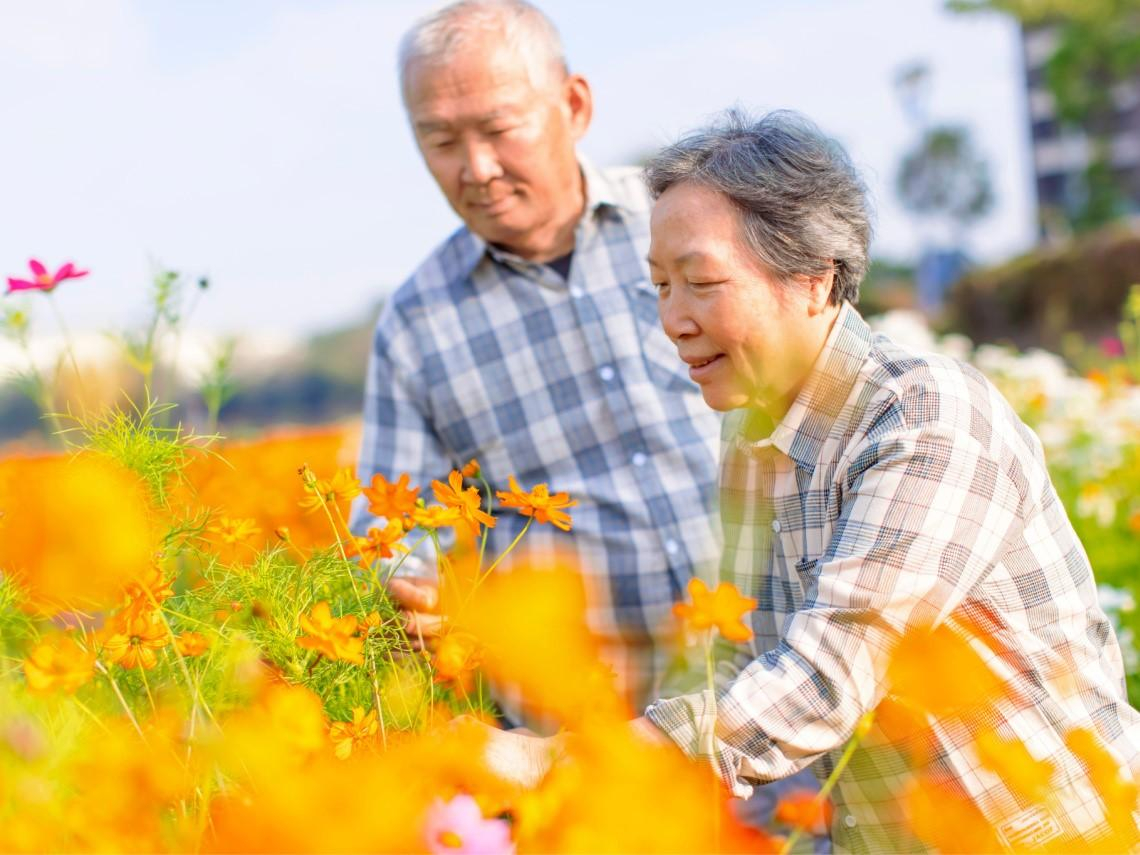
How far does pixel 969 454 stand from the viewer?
1.43 metres

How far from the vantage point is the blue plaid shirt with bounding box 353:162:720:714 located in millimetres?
2520

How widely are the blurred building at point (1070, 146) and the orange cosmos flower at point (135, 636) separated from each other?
97.5 feet

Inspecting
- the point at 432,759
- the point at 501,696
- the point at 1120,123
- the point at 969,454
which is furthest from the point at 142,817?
the point at 1120,123

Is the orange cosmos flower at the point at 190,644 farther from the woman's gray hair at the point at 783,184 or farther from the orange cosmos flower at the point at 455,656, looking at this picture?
the woman's gray hair at the point at 783,184

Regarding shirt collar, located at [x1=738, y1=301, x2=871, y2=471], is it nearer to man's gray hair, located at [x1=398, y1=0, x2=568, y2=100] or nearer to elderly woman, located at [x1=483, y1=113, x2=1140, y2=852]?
elderly woman, located at [x1=483, y1=113, x2=1140, y2=852]

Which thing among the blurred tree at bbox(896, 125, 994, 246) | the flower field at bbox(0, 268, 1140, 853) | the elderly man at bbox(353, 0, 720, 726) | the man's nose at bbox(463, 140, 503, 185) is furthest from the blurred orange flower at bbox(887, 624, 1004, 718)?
the blurred tree at bbox(896, 125, 994, 246)

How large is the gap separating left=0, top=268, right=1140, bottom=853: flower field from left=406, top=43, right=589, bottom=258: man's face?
0.86 metres

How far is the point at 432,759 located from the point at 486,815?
0.07 metres

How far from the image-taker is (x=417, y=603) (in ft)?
5.28

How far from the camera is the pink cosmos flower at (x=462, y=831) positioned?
1.00 metres

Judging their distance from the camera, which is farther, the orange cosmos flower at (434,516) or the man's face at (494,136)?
the man's face at (494,136)

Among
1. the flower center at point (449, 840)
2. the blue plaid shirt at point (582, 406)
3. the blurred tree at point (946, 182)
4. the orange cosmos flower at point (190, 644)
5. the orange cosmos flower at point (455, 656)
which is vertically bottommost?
the blurred tree at point (946, 182)

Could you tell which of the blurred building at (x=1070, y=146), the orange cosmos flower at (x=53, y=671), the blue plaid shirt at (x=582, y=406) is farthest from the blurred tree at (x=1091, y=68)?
the orange cosmos flower at (x=53, y=671)

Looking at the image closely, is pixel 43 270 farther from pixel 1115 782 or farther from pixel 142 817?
pixel 1115 782
